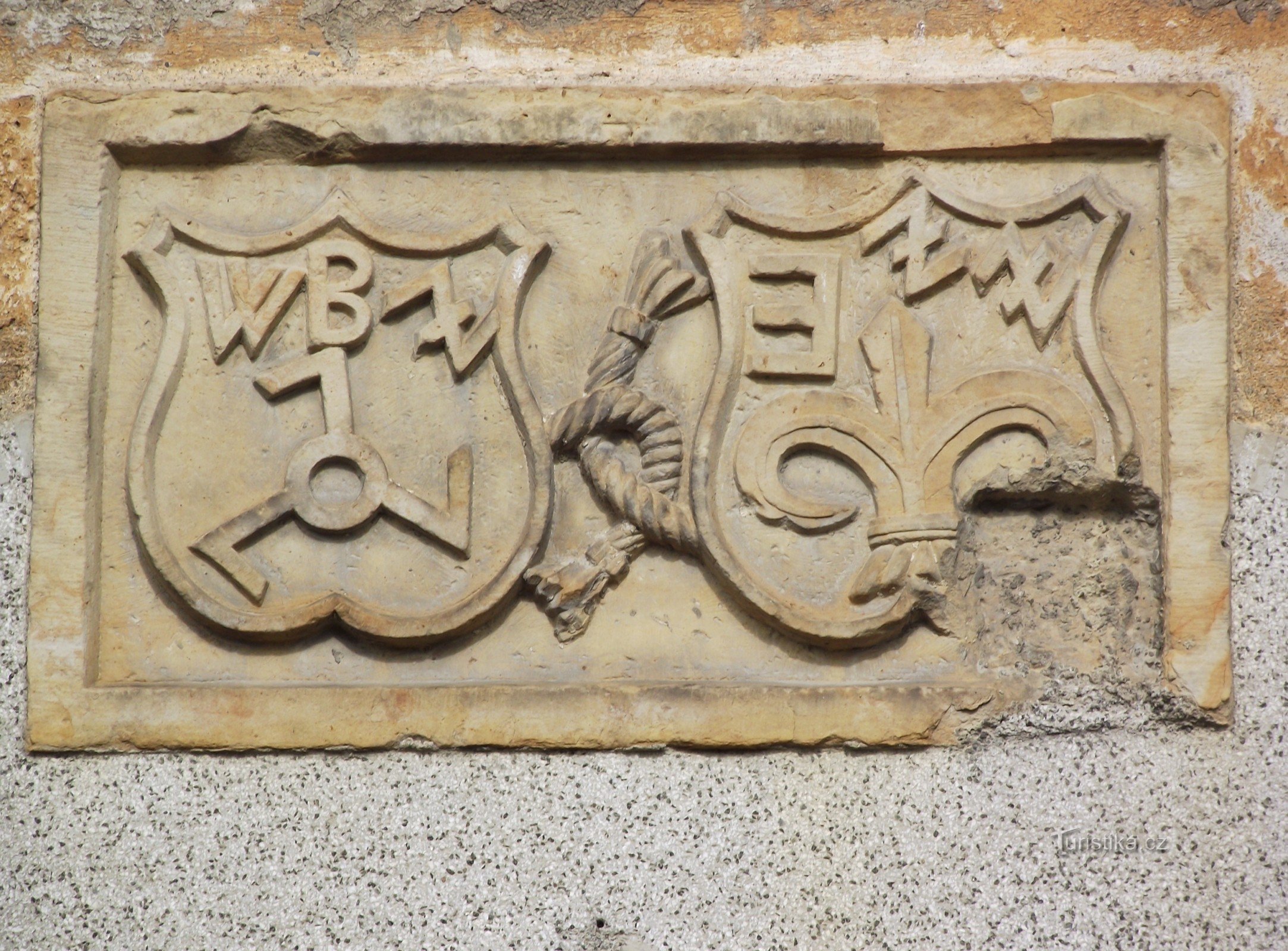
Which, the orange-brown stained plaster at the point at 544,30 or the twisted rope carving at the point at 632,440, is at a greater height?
the orange-brown stained plaster at the point at 544,30

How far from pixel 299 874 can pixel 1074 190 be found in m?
1.67

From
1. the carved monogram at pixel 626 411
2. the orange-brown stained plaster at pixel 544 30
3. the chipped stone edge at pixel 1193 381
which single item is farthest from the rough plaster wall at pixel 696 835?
the orange-brown stained plaster at pixel 544 30

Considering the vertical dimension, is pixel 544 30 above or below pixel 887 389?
above

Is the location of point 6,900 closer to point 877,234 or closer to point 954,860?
point 954,860

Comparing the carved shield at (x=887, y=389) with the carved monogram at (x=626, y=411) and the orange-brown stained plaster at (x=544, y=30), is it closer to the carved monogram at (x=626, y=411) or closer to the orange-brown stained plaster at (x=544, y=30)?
the carved monogram at (x=626, y=411)

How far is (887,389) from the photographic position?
2041mm

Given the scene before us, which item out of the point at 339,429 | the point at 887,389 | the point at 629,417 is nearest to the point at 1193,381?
the point at 887,389

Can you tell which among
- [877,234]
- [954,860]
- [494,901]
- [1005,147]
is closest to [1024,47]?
[1005,147]

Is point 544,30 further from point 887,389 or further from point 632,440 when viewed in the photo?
point 887,389

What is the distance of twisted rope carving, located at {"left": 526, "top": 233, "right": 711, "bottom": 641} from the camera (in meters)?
2.01

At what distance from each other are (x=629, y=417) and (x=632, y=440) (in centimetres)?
6

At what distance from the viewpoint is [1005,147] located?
6.82 ft

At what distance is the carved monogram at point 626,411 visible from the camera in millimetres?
2006

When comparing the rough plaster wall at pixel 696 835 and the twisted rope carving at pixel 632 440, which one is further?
the twisted rope carving at pixel 632 440
